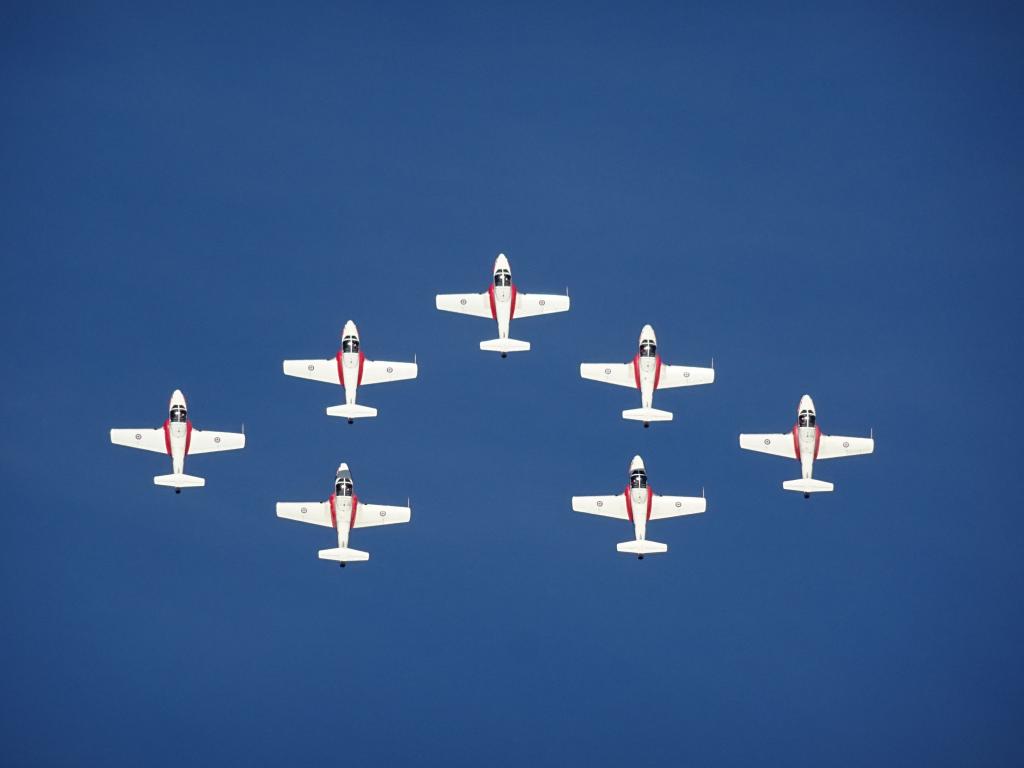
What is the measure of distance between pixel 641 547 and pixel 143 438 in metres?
26.0

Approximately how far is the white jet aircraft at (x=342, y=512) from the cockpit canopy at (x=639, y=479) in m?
12.0

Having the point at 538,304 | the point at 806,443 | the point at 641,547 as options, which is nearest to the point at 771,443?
the point at 806,443

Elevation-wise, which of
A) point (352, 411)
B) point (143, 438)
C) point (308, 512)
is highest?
point (352, 411)

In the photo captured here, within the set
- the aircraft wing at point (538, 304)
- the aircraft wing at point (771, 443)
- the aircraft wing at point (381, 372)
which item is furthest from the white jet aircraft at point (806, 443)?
the aircraft wing at point (381, 372)

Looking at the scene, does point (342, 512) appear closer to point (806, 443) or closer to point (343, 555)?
point (343, 555)

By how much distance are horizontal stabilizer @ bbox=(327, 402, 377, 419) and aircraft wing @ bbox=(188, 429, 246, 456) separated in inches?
303

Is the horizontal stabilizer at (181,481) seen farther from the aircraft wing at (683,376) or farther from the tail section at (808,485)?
the tail section at (808,485)

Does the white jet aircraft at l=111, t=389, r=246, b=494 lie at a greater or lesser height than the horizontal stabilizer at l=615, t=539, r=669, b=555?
greater

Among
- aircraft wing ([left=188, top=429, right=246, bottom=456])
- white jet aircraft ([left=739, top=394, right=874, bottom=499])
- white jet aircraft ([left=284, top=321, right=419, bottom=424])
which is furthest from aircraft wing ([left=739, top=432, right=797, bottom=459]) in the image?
aircraft wing ([left=188, top=429, right=246, bottom=456])

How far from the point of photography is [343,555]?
123688 mm

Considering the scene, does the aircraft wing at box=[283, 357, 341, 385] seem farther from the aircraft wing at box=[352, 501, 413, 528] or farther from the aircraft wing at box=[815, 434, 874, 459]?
the aircraft wing at box=[815, 434, 874, 459]

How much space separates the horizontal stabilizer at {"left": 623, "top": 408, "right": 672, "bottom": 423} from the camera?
4902 inches

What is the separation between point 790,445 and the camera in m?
130

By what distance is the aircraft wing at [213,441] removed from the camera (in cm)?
12850
